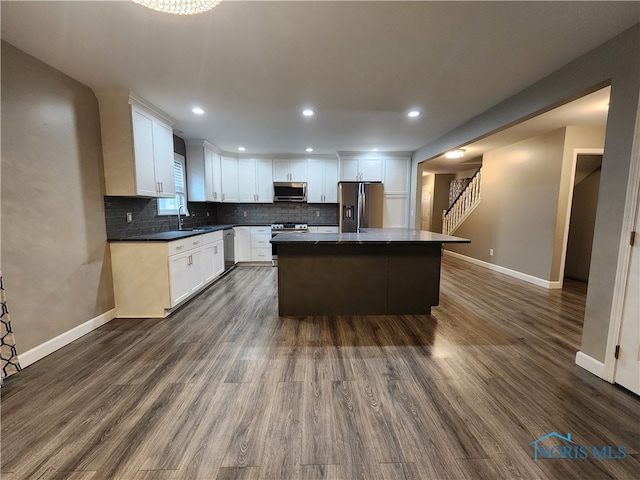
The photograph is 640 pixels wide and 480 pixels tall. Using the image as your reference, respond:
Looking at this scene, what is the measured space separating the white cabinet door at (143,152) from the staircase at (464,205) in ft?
20.1

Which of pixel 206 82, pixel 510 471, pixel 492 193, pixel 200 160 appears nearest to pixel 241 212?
pixel 200 160

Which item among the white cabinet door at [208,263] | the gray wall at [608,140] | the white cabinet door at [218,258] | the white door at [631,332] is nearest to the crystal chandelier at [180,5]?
the gray wall at [608,140]

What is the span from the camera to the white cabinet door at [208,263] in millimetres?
3956

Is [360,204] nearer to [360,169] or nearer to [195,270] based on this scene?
[360,169]

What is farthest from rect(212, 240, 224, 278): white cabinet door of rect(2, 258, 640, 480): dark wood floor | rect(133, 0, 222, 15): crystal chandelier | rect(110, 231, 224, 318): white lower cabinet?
rect(133, 0, 222, 15): crystal chandelier

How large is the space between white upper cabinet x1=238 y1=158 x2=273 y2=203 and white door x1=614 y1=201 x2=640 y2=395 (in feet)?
17.8

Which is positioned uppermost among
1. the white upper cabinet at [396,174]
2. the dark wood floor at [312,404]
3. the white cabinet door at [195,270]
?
the white upper cabinet at [396,174]

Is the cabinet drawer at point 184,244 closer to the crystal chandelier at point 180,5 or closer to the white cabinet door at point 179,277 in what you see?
the white cabinet door at point 179,277

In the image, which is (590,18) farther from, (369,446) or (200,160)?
(200,160)

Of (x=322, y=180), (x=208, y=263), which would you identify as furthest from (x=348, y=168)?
(x=208, y=263)

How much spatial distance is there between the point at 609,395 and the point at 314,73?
3315 millimetres

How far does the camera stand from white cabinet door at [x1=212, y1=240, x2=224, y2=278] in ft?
14.4

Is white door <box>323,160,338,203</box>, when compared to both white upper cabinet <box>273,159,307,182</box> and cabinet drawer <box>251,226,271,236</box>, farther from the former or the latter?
cabinet drawer <box>251,226,271,236</box>

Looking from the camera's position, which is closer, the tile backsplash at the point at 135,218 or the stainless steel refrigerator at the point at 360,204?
the tile backsplash at the point at 135,218
